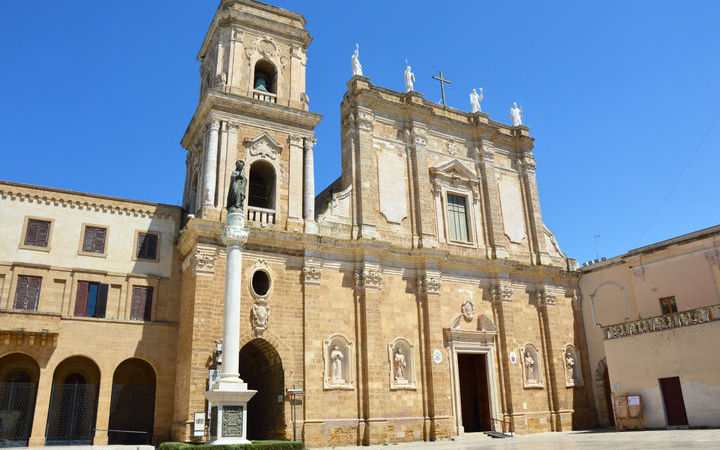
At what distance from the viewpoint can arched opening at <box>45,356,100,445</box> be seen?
19.3m

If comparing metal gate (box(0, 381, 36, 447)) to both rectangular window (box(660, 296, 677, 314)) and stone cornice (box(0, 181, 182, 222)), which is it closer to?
stone cornice (box(0, 181, 182, 222))

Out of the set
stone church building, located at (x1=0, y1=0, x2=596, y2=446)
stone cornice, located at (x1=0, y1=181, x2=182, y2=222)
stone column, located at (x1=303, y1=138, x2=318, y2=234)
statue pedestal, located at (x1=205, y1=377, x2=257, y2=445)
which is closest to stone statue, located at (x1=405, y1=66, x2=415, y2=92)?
stone church building, located at (x1=0, y1=0, x2=596, y2=446)

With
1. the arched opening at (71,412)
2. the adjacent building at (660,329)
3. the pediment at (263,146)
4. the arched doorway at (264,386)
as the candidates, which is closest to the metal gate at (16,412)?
the arched opening at (71,412)

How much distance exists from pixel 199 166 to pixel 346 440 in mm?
11955

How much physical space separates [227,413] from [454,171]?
54.8 feet

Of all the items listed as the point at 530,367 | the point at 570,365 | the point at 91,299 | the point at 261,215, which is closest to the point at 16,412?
the point at 91,299

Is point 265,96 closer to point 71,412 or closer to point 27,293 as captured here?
point 27,293

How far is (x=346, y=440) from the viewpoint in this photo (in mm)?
19844

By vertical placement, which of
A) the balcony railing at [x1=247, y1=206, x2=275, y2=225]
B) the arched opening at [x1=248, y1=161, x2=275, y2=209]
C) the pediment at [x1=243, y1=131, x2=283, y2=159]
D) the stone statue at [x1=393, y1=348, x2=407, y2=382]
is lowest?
the stone statue at [x1=393, y1=348, x2=407, y2=382]

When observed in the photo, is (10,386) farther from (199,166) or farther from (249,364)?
(199,166)

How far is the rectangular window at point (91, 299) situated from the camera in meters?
20.3

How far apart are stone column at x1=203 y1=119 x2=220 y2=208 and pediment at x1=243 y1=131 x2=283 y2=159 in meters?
1.20

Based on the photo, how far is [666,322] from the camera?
2180cm

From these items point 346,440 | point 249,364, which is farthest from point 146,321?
point 346,440
